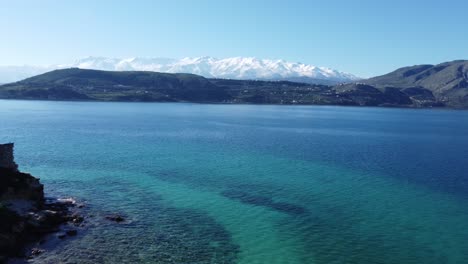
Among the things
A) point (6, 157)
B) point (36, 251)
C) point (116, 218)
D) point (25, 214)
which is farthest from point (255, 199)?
point (6, 157)

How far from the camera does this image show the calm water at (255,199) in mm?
34688

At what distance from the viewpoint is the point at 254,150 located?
90312 millimetres

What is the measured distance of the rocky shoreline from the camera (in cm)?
3283

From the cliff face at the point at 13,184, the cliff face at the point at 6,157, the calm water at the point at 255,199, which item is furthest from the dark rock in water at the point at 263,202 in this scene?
the cliff face at the point at 6,157

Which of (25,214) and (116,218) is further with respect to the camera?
(116,218)

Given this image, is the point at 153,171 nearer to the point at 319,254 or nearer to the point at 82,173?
the point at 82,173

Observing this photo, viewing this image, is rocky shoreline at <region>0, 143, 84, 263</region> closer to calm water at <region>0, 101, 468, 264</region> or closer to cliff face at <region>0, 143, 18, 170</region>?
cliff face at <region>0, 143, 18, 170</region>

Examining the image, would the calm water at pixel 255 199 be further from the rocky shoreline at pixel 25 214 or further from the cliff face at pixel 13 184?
the cliff face at pixel 13 184

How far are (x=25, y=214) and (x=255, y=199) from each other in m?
25.5

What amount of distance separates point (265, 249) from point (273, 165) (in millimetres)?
38122

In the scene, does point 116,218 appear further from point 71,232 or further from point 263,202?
point 263,202

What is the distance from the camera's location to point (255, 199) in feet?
164

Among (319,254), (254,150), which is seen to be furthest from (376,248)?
(254,150)

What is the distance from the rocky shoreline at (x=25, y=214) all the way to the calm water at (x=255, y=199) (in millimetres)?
2150
